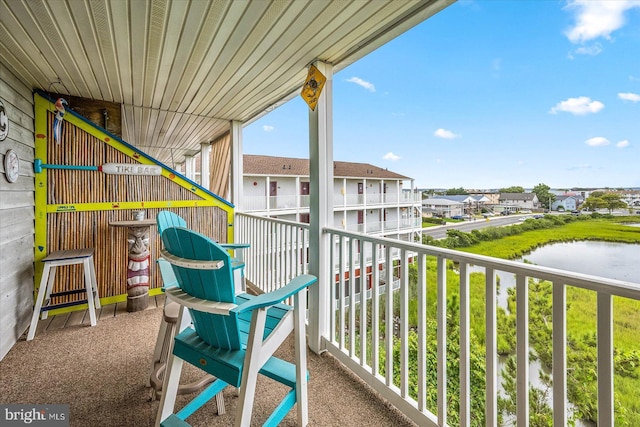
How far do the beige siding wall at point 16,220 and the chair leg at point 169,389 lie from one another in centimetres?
177

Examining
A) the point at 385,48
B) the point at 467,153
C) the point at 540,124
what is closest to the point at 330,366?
the point at 467,153

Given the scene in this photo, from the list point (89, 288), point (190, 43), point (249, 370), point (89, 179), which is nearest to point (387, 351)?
point (249, 370)

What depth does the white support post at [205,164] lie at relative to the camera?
5262 mm

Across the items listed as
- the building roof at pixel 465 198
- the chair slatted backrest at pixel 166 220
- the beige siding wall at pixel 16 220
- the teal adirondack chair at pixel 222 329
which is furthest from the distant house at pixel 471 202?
the beige siding wall at pixel 16 220

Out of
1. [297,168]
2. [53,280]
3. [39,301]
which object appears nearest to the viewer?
[39,301]

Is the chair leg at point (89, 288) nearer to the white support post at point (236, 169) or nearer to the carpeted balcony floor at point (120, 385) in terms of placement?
the carpeted balcony floor at point (120, 385)

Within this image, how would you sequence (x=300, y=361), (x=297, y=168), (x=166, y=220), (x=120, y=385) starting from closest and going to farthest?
(x=300, y=361) → (x=120, y=385) → (x=166, y=220) → (x=297, y=168)

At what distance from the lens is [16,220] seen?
235 centimetres

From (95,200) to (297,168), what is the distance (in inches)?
92.9

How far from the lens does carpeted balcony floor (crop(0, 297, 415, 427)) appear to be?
5.10 feet

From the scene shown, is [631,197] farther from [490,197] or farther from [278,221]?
[278,221]

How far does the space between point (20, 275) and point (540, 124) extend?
3.75 meters

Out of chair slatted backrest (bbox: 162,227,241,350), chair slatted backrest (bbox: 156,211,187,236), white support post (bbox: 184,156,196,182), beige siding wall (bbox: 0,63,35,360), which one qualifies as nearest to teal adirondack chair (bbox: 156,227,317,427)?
chair slatted backrest (bbox: 162,227,241,350)

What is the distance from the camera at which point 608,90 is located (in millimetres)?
881
